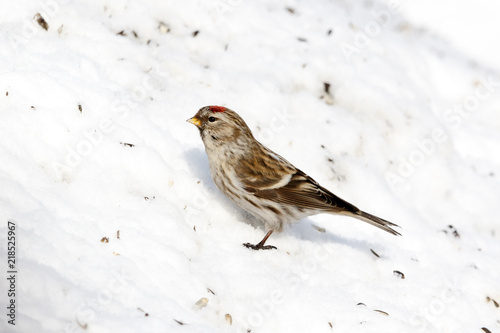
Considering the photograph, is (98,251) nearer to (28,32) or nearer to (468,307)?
(28,32)

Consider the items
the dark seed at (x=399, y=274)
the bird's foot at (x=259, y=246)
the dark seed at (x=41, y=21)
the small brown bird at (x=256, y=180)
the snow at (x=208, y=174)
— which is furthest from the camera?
the dark seed at (x=41, y=21)

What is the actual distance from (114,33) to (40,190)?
96.1 inches

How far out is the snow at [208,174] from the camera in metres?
4.22

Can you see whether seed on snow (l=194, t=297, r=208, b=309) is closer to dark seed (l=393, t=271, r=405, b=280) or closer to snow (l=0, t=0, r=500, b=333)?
snow (l=0, t=0, r=500, b=333)

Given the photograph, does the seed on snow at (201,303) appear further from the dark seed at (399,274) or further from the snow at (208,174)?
the dark seed at (399,274)

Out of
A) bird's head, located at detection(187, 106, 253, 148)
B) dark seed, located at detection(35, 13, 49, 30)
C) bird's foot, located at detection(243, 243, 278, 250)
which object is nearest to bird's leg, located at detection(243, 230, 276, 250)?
bird's foot, located at detection(243, 243, 278, 250)

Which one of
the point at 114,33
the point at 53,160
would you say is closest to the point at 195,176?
the point at 53,160

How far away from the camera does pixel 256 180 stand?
5.30 meters

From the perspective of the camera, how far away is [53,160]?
477cm

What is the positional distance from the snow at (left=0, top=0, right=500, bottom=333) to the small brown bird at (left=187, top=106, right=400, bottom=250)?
0.24 metres

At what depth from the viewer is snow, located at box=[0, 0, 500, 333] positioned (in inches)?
166

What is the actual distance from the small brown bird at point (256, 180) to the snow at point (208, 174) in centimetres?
24

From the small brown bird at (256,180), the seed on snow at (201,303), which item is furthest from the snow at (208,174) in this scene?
the small brown bird at (256,180)

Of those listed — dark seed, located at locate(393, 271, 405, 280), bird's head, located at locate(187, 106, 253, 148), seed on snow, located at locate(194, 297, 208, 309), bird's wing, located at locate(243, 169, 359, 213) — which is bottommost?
seed on snow, located at locate(194, 297, 208, 309)
